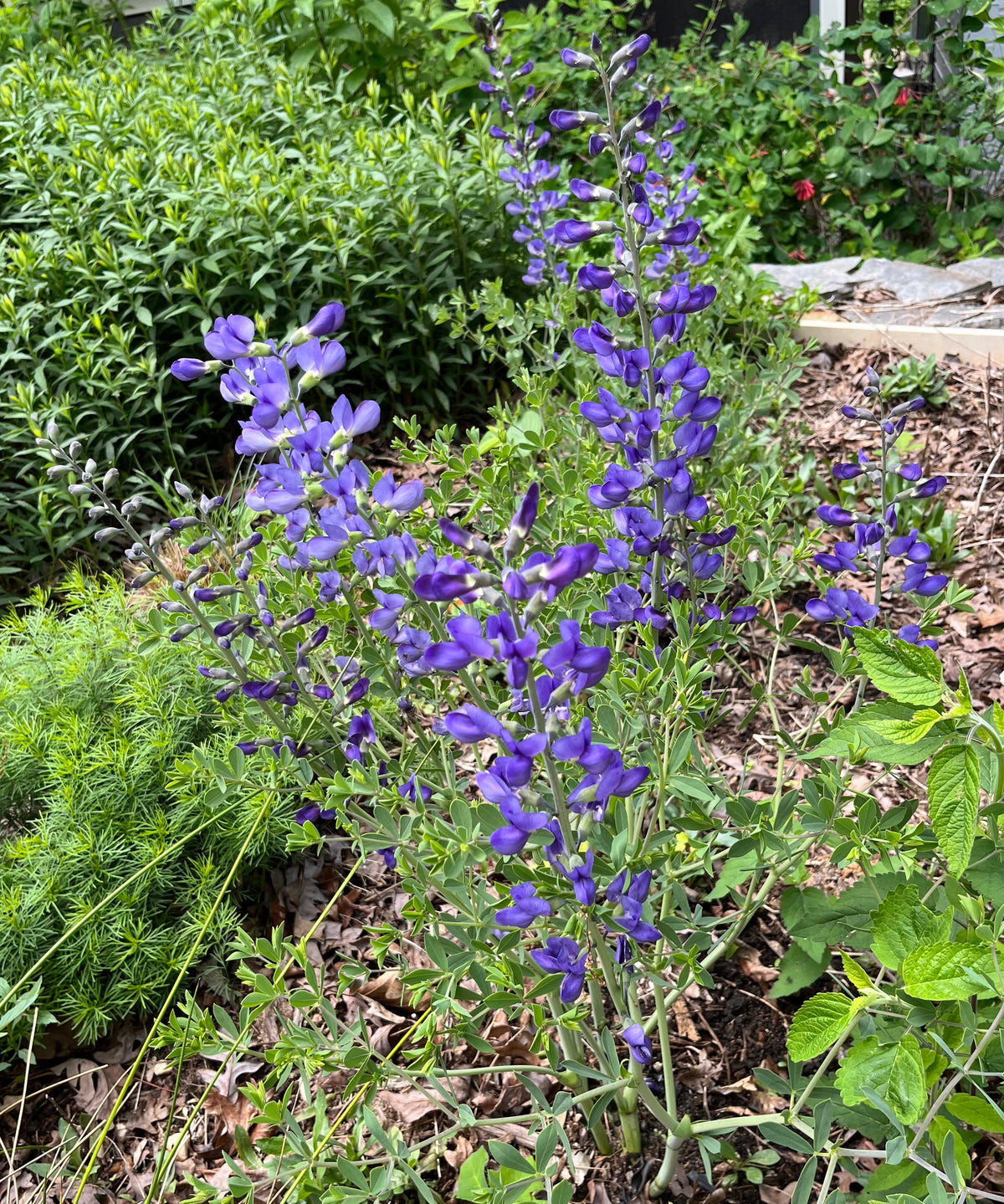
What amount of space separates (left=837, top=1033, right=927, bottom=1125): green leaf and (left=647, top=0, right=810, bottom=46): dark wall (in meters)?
7.32

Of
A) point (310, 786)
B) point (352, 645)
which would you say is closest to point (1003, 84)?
point (352, 645)

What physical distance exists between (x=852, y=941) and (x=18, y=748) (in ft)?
7.31

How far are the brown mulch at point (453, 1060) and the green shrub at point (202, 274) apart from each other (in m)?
2.19

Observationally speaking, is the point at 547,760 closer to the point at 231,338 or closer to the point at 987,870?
the point at 987,870

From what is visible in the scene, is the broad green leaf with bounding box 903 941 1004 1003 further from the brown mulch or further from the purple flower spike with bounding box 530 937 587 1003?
the brown mulch

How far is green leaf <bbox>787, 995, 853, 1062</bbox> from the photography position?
4.68 feet

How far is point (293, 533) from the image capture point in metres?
1.80

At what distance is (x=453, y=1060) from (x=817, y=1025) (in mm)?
1159

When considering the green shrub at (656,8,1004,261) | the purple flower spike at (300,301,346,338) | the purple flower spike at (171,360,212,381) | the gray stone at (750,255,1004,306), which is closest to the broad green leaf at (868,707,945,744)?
the purple flower spike at (300,301,346,338)

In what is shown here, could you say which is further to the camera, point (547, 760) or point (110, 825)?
point (110, 825)

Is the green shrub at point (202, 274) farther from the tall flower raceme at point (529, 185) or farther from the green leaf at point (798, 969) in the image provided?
the green leaf at point (798, 969)

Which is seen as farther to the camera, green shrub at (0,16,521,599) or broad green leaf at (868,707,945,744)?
green shrub at (0,16,521,599)

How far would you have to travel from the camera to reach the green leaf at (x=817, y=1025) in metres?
1.43

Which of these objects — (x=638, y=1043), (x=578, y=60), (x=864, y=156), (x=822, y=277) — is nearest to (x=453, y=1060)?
(x=638, y=1043)
